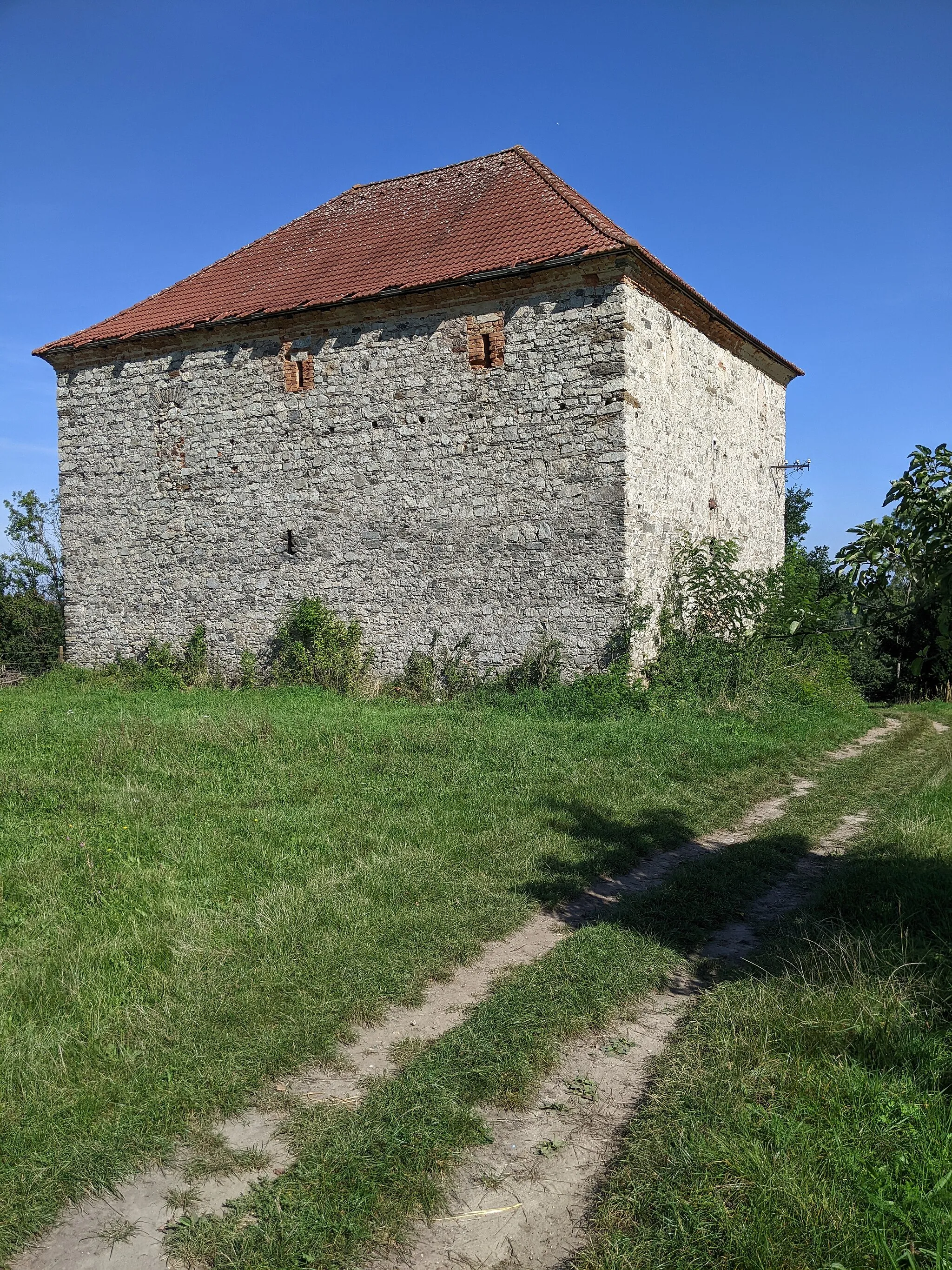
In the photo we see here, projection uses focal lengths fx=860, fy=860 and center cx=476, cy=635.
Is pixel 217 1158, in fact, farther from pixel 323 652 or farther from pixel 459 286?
pixel 459 286

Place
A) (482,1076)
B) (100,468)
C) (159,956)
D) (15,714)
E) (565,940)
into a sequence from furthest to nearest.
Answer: (100,468), (15,714), (565,940), (159,956), (482,1076)

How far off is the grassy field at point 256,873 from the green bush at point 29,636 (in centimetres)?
657

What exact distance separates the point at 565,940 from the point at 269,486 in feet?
33.9

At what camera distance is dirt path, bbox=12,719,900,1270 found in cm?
264

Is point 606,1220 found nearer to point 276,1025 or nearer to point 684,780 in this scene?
point 276,1025

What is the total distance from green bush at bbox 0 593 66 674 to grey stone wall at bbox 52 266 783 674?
5.05 feet

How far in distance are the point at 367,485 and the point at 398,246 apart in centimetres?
386

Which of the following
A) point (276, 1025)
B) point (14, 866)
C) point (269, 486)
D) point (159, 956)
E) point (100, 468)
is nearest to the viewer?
point (276, 1025)

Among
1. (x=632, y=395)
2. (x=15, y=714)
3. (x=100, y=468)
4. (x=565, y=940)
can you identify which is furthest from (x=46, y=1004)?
(x=100, y=468)

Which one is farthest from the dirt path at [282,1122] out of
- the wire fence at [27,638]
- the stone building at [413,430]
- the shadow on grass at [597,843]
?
the wire fence at [27,638]

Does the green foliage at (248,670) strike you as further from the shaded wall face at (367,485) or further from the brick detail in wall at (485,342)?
the brick detail in wall at (485,342)

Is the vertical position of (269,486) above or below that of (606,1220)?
above

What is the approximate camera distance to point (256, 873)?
5.33m

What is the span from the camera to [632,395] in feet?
36.8
